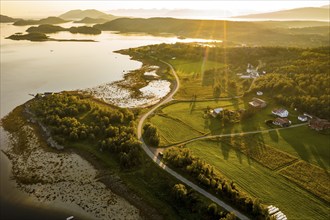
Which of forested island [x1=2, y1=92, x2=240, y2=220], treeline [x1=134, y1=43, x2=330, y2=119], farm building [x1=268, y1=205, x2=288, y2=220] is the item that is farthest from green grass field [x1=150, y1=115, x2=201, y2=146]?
treeline [x1=134, y1=43, x2=330, y2=119]

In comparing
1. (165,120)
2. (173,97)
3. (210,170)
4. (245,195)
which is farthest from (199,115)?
(245,195)

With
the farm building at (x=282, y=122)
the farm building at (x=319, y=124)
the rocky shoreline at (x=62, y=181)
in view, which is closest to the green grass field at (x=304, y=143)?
the farm building at (x=319, y=124)

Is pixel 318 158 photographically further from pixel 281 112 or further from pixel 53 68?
pixel 53 68

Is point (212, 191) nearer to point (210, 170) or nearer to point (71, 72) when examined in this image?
point (210, 170)

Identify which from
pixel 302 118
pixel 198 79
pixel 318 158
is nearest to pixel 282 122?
pixel 302 118

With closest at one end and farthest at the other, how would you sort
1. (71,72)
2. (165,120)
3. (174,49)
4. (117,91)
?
(165,120), (117,91), (71,72), (174,49)

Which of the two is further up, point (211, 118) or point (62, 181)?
point (211, 118)
